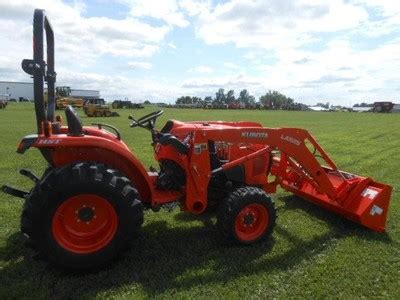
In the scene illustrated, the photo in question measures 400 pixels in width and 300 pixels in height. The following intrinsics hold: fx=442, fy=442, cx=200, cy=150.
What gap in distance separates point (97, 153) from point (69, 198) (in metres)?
0.66

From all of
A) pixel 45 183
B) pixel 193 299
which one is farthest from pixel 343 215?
pixel 45 183

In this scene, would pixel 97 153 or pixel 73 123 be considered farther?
pixel 97 153

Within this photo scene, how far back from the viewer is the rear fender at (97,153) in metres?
4.35

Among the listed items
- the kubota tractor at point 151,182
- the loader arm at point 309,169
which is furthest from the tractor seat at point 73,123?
the loader arm at point 309,169

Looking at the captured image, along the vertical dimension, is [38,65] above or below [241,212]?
above

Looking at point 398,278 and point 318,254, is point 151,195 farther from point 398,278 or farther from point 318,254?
point 398,278

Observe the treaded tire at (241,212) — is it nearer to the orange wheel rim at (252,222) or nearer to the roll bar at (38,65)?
the orange wheel rim at (252,222)

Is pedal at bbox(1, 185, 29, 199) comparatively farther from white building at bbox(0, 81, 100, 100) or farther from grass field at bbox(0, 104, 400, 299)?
white building at bbox(0, 81, 100, 100)

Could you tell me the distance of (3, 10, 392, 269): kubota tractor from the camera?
13.8 ft

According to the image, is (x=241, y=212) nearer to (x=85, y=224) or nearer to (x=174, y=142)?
(x=174, y=142)

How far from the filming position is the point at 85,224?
4.49 metres

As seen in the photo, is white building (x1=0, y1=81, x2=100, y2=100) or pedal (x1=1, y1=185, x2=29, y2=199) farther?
white building (x1=0, y1=81, x2=100, y2=100)

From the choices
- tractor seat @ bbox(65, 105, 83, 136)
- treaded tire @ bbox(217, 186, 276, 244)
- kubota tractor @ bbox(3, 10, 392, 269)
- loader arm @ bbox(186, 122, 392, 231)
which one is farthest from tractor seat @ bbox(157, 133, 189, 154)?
tractor seat @ bbox(65, 105, 83, 136)

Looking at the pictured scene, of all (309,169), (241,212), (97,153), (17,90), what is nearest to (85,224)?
(97,153)
